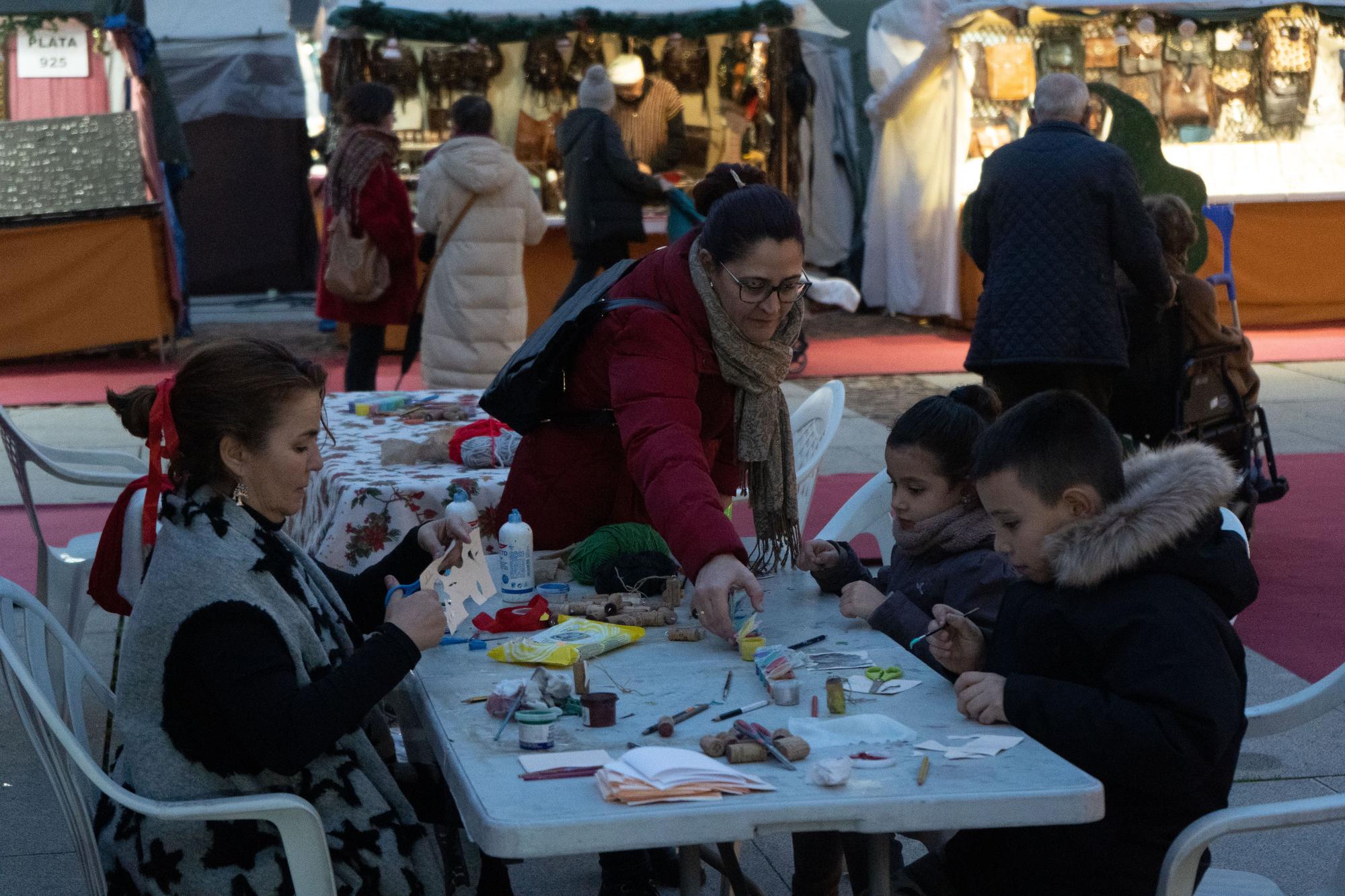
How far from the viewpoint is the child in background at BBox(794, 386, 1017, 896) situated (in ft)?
9.25

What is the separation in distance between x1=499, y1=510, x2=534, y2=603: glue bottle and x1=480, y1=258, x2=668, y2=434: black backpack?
40cm

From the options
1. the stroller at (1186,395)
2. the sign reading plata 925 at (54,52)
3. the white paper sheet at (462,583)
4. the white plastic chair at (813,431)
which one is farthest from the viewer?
the sign reading plata 925 at (54,52)

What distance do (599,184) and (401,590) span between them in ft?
24.7

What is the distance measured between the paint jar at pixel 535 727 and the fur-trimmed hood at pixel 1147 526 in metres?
0.80

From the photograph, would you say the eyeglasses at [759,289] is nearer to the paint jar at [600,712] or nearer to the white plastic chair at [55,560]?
the paint jar at [600,712]

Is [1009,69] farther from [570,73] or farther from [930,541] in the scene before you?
[930,541]

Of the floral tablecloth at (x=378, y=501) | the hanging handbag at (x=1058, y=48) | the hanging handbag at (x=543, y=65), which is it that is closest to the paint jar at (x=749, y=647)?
the floral tablecloth at (x=378, y=501)

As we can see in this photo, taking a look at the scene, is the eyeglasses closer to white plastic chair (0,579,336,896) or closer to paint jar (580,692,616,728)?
paint jar (580,692,616,728)

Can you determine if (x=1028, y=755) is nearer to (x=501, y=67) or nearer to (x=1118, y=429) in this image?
(x=1118, y=429)

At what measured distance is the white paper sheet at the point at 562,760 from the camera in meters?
2.10

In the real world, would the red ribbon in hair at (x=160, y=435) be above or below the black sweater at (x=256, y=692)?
above

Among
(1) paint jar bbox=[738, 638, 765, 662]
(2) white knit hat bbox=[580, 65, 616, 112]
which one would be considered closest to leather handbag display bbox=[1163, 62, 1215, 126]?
(2) white knit hat bbox=[580, 65, 616, 112]

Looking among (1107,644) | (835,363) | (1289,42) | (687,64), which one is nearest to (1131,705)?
(1107,644)

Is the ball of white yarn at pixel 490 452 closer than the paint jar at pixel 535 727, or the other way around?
the paint jar at pixel 535 727
